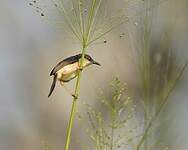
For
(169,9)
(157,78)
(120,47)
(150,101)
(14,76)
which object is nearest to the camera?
(150,101)

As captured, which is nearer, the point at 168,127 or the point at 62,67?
the point at 62,67

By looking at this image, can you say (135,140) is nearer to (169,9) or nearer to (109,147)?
(109,147)

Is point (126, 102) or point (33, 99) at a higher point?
point (126, 102)

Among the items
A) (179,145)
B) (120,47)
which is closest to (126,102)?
(179,145)

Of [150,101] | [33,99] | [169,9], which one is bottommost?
[33,99]

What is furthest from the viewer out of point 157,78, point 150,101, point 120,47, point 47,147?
point 120,47

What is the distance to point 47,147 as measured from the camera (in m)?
0.91

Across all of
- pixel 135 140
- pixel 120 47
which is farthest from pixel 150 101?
pixel 120 47

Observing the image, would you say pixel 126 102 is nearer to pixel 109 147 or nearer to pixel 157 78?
pixel 109 147

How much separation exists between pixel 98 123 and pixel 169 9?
0.74 m

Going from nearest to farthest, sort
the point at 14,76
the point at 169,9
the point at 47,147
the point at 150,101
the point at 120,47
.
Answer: the point at 47,147
the point at 150,101
the point at 169,9
the point at 120,47
the point at 14,76

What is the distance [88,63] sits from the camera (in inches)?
38.5

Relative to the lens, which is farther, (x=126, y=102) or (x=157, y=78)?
(x=157, y=78)

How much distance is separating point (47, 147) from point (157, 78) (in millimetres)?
324
